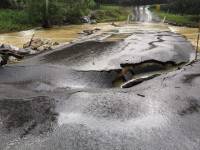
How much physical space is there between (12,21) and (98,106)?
94.7ft

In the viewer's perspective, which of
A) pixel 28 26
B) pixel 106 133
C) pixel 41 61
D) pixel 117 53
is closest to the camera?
pixel 106 133

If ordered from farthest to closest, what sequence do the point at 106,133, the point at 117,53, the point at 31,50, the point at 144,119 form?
the point at 31,50, the point at 117,53, the point at 144,119, the point at 106,133

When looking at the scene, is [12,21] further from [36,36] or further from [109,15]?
[109,15]

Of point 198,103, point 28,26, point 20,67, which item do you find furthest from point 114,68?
point 28,26

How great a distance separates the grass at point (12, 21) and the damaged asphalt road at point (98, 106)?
19690 millimetres

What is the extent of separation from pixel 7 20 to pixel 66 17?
6.93 metres

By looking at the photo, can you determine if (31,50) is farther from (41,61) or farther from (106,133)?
(106,133)

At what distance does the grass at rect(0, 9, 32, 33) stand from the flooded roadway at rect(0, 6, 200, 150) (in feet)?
65.0

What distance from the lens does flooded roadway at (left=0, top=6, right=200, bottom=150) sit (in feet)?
21.3

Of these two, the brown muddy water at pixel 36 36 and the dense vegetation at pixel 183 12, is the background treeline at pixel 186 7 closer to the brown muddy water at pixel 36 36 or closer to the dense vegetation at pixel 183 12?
A: the dense vegetation at pixel 183 12

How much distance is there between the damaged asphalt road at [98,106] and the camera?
21.3 feet

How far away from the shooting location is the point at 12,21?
1380 inches

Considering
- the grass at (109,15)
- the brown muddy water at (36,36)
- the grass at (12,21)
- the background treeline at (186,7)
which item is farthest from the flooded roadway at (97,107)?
the background treeline at (186,7)

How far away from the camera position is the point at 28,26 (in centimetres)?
3488
